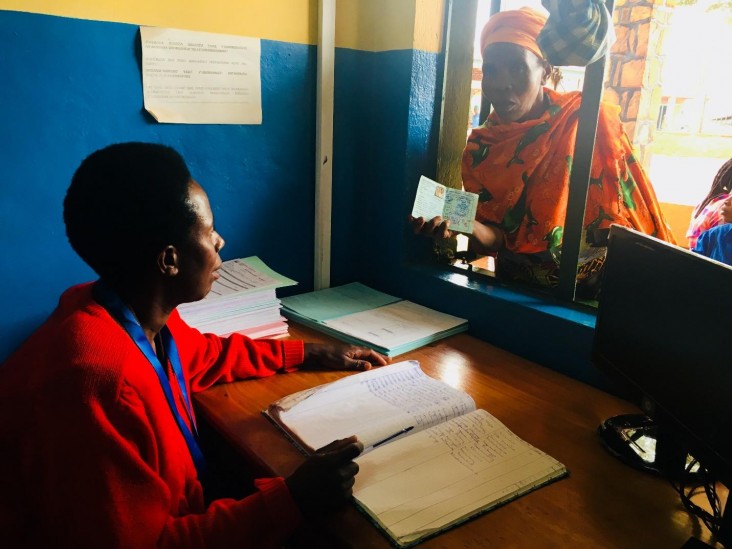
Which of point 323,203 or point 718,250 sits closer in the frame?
point 718,250

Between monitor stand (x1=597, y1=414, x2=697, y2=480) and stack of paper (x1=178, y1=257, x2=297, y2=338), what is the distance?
0.86 metres

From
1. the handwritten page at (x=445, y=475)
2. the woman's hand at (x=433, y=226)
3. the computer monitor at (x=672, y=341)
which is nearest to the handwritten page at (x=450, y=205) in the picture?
the woman's hand at (x=433, y=226)

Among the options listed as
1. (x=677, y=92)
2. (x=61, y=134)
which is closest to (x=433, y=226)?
(x=61, y=134)

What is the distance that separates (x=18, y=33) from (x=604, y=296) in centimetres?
135

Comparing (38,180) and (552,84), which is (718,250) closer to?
(552,84)

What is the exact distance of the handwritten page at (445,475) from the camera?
2.85 ft

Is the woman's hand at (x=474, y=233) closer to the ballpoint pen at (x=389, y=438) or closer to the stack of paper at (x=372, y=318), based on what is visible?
the stack of paper at (x=372, y=318)

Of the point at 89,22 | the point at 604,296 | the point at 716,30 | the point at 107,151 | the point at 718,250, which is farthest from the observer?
the point at 716,30

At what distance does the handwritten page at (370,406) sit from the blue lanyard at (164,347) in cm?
17

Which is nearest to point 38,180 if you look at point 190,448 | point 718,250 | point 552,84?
point 190,448

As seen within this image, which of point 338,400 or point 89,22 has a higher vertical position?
point 89,22

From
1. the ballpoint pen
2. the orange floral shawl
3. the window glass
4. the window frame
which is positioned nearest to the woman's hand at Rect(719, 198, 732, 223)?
the window glass

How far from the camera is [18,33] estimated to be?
1.23 meters

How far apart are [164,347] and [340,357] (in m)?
0.45
